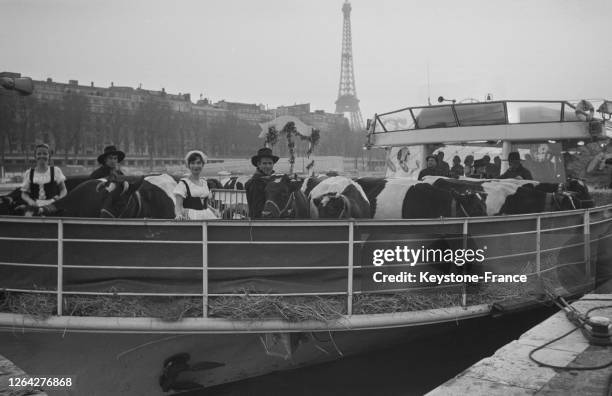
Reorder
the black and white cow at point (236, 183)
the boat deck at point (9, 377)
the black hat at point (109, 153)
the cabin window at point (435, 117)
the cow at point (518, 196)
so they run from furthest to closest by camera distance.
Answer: the black and white cow at point (236, 183), the cabin window at point (435, 117), the cow at point (518, 196), the black hat at point (109, 153), the boat deck at point (9, 377)

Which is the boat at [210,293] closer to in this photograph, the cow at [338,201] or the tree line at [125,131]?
the cow at [338,201]

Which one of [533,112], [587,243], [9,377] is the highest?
[533,112]

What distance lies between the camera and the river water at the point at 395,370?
18.5 feet

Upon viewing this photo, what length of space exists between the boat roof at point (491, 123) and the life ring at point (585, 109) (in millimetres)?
50

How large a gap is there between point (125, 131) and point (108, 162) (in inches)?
Result: 1984

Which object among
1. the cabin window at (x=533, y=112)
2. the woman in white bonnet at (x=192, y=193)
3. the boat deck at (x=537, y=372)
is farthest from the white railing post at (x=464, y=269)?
the cabin window at (x=533, y=112)

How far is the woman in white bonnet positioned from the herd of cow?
0.78m

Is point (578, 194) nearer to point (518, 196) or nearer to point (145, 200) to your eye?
point (518, 196)

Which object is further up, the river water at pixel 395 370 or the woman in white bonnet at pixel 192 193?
the woman in white bonnet at pixel 192 193

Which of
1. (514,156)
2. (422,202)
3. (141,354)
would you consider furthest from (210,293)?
(514,156)

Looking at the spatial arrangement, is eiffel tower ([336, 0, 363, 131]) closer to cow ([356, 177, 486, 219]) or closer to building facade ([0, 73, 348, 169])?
building facade ([0, 73, 348, 169])

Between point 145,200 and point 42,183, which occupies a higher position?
point 42,183

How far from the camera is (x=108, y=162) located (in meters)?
6.90

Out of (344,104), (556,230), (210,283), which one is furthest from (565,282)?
(344,104)
